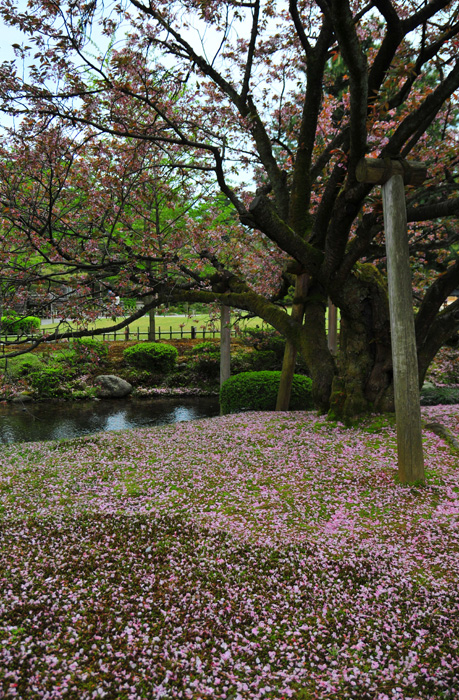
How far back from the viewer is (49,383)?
13766mm

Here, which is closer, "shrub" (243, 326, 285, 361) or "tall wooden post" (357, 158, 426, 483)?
"tall wooden post" (357, 158, 426, 483)

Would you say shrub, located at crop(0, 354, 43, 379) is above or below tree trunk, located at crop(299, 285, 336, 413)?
below

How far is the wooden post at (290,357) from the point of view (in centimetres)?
761

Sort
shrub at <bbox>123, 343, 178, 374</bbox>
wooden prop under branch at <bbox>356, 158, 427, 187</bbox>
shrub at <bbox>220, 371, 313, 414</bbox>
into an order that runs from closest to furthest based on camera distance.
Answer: wooden prop under branch at <bbox>356, 158, 427, 187</bbox>, shrub at <bbox>220, 371, 313, 414</bbox>, shrub at <bbox>123, 343, 178, 374</bbox>

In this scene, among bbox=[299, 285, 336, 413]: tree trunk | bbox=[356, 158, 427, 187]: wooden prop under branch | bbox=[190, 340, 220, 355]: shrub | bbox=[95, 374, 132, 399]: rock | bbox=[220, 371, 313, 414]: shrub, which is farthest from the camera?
bbox=[190, 340, 220, 355]: shrub

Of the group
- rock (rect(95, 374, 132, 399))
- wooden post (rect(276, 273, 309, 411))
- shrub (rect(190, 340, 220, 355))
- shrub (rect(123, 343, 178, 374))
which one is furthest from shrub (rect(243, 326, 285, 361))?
wooden post (rect(276, 273, 309, 411))

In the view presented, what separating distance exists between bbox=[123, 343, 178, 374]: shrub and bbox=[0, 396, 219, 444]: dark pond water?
6.61 feet

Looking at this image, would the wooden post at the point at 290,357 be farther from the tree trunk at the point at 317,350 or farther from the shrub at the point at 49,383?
the shrub at the point at 49,383

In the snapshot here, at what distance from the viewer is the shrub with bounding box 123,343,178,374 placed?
15.5 metres

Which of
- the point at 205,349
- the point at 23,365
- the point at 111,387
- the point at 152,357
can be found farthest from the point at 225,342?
the point at 23,365

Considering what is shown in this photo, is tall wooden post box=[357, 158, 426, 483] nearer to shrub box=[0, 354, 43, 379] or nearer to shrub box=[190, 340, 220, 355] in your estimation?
shrub box=[190, 340, 220, 355]

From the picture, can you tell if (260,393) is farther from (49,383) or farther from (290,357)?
(49,383)

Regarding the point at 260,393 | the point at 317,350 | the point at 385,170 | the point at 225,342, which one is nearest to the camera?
the point at 385,170

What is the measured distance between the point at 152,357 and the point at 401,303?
12067mm
